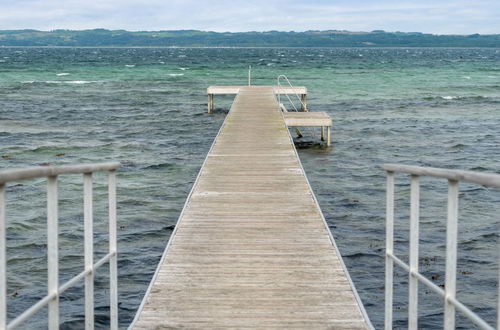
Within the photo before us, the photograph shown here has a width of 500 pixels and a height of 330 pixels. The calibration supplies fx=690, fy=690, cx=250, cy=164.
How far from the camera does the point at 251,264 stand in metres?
6.23

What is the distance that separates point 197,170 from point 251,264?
33.5ft

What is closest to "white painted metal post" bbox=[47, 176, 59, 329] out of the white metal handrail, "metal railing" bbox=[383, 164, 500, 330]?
the white metal handrail

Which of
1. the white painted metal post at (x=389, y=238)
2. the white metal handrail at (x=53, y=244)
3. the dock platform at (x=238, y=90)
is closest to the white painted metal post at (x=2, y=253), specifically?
the white metal handrail at (x=53, y=244)

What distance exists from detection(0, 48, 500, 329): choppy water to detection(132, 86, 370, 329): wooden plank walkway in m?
1.25

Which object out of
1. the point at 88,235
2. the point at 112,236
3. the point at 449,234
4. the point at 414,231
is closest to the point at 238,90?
the point at 112,236

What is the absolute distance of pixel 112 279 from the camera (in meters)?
5.10

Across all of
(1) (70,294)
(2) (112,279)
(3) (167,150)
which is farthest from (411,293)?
(3) (167,150)

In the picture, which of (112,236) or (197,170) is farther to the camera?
(197,170)

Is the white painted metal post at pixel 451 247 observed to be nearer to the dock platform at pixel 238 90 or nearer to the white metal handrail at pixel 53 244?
the white metal handrail at pixel 53 244

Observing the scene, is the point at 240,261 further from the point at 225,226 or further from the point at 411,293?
the point at 411,293

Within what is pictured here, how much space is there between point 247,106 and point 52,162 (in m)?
6.94

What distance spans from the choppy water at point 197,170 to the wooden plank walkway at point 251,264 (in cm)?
125

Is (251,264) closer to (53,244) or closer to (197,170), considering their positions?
(53,244)

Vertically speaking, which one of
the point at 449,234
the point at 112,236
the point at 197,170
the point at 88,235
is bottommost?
the point at 197,170
